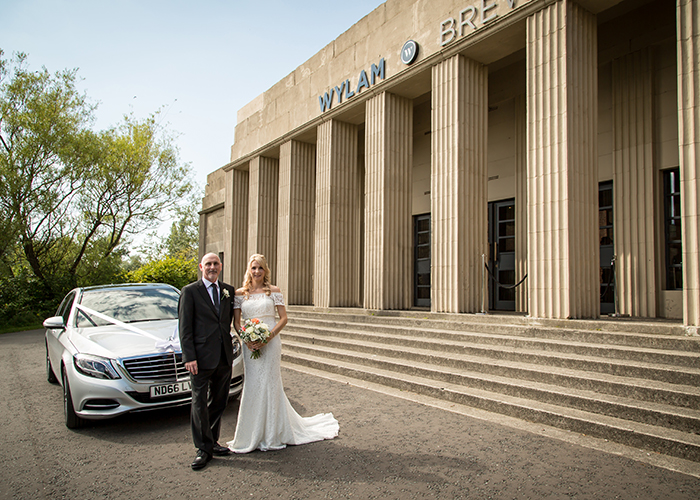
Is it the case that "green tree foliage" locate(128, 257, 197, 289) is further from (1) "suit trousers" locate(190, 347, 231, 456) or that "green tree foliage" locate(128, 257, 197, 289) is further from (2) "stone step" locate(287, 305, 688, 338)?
(1) "suit trousers" locate(190, 347, 231, 456)

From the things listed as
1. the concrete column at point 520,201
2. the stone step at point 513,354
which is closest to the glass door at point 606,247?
the concrete column at point 520,201

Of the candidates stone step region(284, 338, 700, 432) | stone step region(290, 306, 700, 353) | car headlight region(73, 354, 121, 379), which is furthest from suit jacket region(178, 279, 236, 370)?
stone step region(290, 306, 700, 353)

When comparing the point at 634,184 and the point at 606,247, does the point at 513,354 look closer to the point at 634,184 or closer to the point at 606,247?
the point at 606,247

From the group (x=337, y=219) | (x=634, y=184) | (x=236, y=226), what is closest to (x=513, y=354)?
(x=634, y=184)

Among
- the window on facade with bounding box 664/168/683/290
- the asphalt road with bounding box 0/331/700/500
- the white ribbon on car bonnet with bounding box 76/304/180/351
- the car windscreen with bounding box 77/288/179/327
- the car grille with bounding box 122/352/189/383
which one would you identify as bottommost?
the asphalt road with bounding box 0/331/700/500

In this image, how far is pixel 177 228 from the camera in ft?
251

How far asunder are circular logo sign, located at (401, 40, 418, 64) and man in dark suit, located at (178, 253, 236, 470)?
8.55 meters

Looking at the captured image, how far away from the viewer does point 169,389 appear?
5.04m

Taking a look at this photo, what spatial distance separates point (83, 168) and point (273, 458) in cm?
2205

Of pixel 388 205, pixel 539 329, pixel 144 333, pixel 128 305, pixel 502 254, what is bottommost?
pixel 539 329

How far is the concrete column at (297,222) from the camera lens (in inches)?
626

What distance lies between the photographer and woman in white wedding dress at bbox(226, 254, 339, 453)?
4355 mm

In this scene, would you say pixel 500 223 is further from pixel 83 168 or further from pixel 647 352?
pixel 83 168

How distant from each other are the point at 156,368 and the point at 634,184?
9.29 meters
